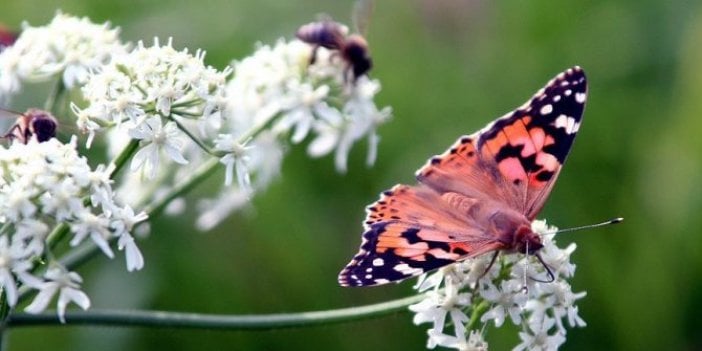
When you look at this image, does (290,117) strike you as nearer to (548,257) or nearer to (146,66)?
(146,66)

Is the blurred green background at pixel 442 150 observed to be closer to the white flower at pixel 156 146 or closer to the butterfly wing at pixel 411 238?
the butterfly wing at pixel 411 238

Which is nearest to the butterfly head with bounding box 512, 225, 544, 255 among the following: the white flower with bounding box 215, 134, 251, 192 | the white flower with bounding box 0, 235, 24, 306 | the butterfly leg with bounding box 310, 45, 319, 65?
the white flower with bounding box 215, 134, 251, 192

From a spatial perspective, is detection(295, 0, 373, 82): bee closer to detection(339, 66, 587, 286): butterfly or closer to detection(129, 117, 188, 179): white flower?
detection(339, 66, 587, 286): butterfly

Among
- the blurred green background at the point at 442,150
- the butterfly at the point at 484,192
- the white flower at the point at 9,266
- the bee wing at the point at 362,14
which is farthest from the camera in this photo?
the blurred green background at the point at 442,150

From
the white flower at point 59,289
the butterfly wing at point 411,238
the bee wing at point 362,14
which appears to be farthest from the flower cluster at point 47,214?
the bee wing at point 362,14

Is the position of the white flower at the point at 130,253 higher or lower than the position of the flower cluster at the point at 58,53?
lower

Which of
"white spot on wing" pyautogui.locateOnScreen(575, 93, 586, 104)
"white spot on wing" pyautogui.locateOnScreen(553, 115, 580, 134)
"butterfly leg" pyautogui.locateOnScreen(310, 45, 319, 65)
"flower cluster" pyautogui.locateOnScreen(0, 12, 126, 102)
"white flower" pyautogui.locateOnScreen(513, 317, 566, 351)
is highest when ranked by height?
"flower cluster" pyautogui.locateOnScreen(0, 12, 126, 102)

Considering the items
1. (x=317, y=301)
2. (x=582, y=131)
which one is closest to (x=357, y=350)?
(x=317, y=301)

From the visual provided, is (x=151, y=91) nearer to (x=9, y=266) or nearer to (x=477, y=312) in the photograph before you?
(x=9, y=266)
